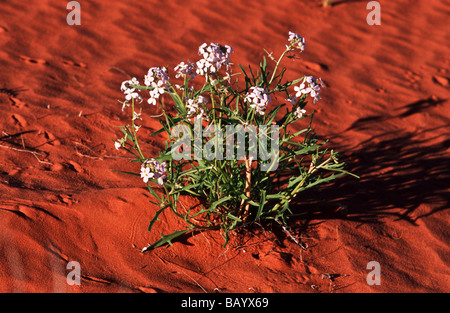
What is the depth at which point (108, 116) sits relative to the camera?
408cm

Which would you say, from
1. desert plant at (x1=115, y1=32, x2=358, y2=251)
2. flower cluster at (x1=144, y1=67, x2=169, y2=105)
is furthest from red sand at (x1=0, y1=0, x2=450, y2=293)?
flower cluster at (x1=144, y1=67, x2=169, y2=105)

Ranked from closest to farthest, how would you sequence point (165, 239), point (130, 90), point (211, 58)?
point (211, 58) < point (130, 90) < point (165, 239)

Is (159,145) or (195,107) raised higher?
(159,145)

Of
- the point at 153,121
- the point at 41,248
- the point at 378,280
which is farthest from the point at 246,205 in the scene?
the point at 153,121

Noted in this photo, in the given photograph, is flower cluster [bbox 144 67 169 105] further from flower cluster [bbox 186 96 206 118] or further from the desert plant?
flower cluster [bbox 186 96 206 118]

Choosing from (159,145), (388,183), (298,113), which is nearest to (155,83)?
(298,113)

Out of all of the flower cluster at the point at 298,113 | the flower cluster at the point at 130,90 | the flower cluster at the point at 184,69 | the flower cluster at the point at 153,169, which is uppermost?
the flower cluster at the point at 184,69

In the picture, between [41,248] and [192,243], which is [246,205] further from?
[41,248]

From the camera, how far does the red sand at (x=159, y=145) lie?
279 cm

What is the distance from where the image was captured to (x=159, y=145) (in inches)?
150

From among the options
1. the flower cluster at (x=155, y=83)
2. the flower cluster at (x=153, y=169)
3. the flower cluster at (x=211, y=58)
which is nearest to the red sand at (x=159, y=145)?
the flower cluster at (x=153, y=169)

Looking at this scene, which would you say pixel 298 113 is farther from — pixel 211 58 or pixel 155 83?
pixel 155 83

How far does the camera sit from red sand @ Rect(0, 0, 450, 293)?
9.16ft

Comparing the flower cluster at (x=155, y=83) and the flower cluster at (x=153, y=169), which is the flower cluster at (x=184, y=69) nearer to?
the flower cluster at (x=155, y=83)
